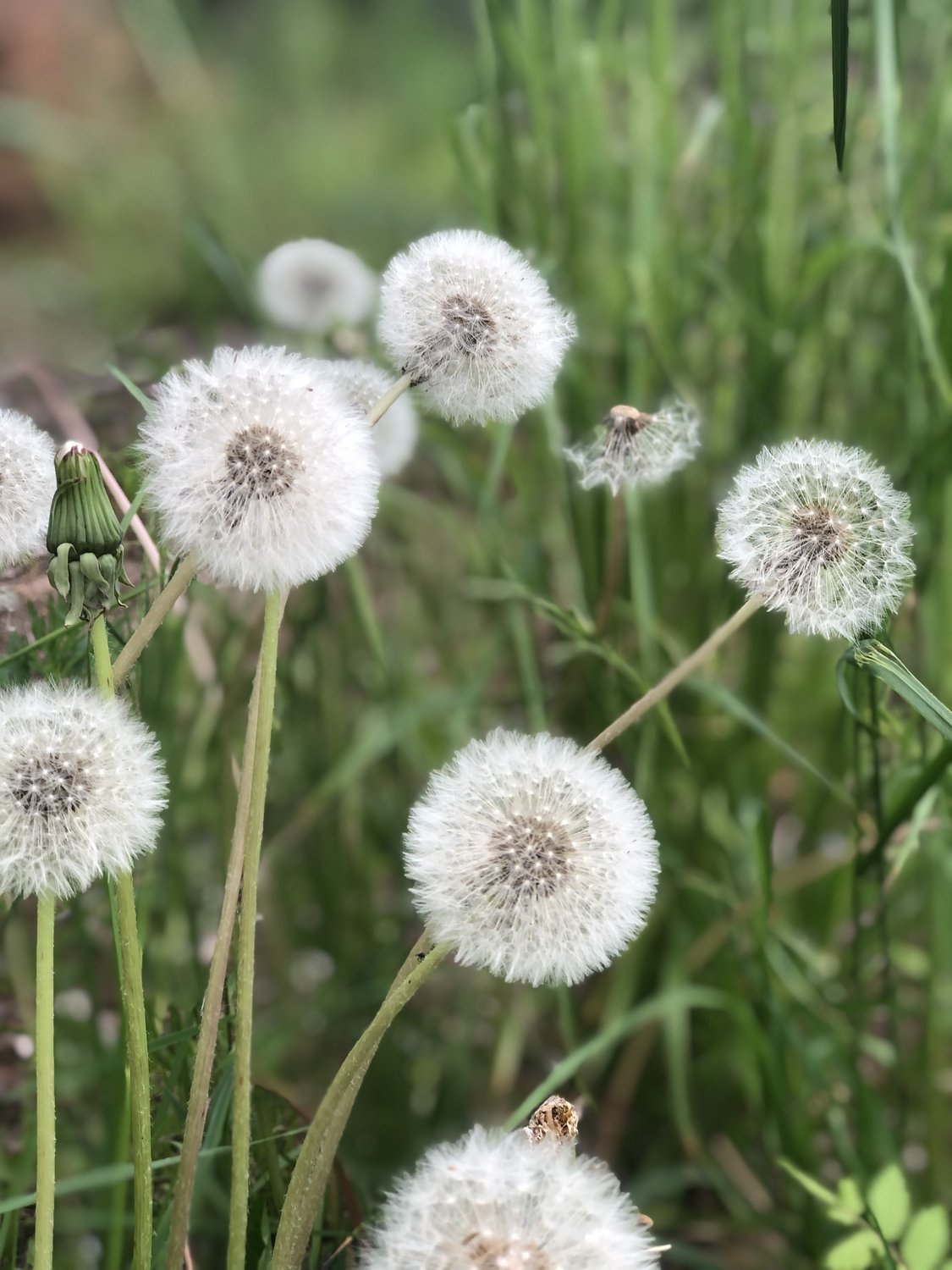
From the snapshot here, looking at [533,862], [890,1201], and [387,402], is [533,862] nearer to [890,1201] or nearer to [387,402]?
[387,402]

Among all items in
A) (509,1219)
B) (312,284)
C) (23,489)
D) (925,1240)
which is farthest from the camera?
(312,284)

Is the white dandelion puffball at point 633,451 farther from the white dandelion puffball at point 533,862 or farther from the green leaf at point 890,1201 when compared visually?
the green leaf at point 890,1201

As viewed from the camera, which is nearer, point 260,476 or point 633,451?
point 260,476

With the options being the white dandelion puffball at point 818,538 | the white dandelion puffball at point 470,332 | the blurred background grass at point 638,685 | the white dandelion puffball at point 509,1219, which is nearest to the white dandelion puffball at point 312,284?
the blurred background grass at point 638,685

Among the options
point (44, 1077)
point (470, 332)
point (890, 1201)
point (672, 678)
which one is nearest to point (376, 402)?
point (470, 332)

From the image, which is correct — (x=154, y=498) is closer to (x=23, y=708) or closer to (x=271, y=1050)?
(x=23, y=708)

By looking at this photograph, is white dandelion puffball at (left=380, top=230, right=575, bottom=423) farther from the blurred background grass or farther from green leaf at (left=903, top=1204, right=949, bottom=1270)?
green leaf at (left=903, top=1204, right=949, bottom=1270)
